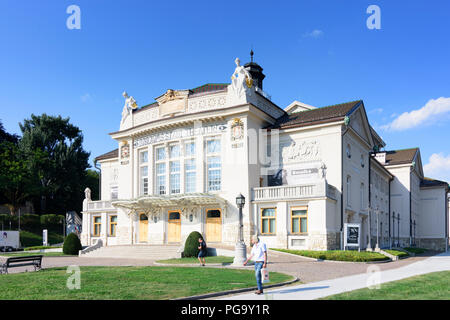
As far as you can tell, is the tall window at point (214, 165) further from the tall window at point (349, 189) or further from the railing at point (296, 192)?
the tall window at point (349, 189)

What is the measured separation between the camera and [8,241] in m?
45.9

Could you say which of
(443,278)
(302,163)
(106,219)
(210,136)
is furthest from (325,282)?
(106,219)

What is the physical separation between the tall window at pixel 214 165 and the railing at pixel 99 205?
14.0m

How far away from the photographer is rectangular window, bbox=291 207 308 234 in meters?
30.5

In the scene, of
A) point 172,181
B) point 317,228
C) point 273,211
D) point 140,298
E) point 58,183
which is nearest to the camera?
point 140,298

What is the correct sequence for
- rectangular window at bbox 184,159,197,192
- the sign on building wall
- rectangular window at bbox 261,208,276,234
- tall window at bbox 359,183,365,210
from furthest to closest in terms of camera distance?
tall window at bbox 359,183,365,210, rectangular window at bbox 184,159,197,192, rectangular window at bbox 261,208,276,234, the sign on building wall

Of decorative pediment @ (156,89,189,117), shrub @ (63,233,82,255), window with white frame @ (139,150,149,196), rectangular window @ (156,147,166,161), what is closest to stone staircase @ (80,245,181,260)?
shrub @ (63,233,82,255)

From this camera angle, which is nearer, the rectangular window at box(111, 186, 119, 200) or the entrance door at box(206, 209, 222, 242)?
the entrance door at box(206, 209, 222, 242)

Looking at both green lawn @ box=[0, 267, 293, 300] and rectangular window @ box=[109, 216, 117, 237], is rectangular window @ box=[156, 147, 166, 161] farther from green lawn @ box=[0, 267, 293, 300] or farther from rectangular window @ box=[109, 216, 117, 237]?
green lawn @ box=[0, 267, 293, 300]

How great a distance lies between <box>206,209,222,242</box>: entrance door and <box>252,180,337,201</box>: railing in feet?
11.8

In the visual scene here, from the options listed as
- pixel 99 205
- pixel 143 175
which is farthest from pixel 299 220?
pixel 99 205
